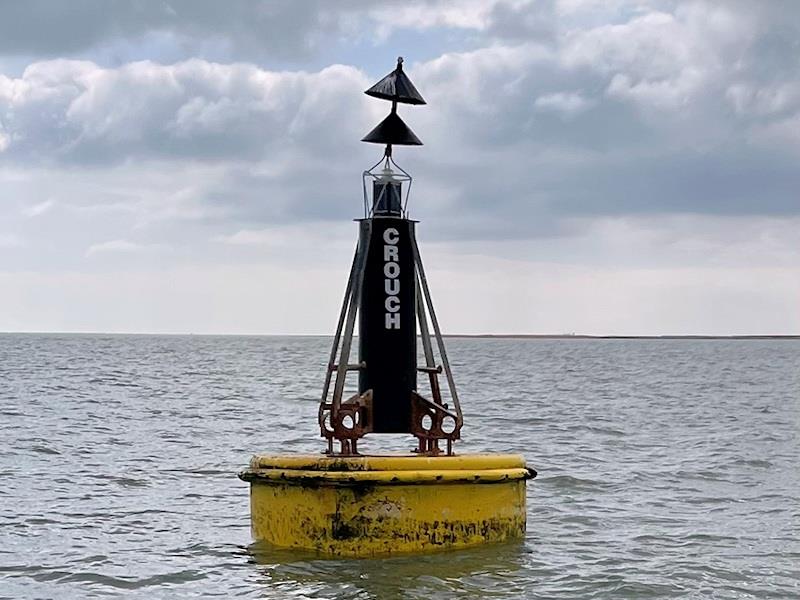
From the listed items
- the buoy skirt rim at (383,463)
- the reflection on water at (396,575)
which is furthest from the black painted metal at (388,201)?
the reflection on water at (396,575)

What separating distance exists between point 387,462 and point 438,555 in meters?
0.92

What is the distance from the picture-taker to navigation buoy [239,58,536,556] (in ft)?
36.9

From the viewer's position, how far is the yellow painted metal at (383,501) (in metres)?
11.2

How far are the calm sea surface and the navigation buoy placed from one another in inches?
11.0

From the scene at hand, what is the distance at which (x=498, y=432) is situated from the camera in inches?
1063

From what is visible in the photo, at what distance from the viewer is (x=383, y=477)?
1112cm

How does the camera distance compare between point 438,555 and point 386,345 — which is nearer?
point 438,555

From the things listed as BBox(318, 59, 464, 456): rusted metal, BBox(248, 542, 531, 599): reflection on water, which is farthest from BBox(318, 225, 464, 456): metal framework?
BBox(248, 542, 531, 599): reflection on water

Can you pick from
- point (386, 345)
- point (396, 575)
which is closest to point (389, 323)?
point (386, 345)

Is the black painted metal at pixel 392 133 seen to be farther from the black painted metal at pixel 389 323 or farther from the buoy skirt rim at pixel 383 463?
the buoy skirt rim at pixel 383 463

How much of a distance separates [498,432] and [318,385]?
26.3 m

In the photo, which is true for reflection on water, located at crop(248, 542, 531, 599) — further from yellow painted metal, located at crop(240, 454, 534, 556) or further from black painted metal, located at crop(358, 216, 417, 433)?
black painted metal, located at crop(358, 216, 417, 433)

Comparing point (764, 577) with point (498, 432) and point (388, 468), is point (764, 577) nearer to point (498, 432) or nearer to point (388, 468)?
point (388, 468)

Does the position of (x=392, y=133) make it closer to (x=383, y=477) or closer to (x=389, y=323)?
(x=389, y=323)
